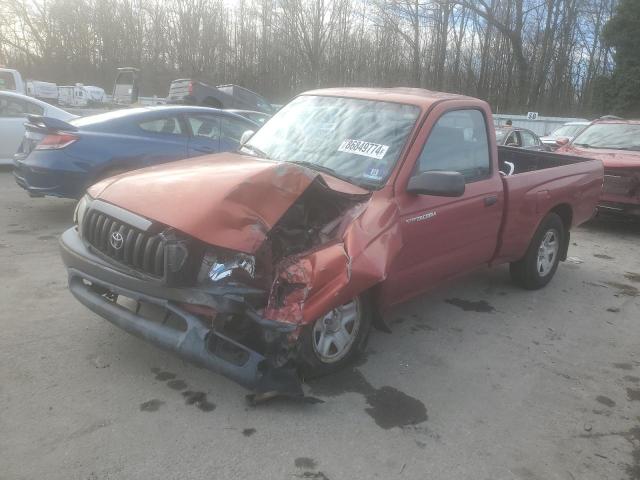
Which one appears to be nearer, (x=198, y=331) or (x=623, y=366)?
(x=198, y=331)

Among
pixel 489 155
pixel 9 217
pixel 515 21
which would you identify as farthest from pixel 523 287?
pixel 515 21

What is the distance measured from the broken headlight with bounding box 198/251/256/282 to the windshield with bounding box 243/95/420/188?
109 cm

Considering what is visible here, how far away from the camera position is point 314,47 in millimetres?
31188

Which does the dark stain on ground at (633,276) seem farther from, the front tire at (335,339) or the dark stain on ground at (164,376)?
the dark stain on ground at (164,376)

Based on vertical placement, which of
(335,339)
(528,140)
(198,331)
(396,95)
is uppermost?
(396,95)

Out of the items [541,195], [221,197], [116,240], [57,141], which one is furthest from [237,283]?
[57,141]

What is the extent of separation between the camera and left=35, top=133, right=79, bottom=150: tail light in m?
6.69

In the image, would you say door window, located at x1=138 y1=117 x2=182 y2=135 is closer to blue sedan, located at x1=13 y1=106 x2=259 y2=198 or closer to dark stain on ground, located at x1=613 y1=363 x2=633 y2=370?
blue sedan, located at x1=13 y1=106 x2=259 y2=198

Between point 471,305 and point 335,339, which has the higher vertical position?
point 335,339

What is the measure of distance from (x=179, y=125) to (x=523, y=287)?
495 cm

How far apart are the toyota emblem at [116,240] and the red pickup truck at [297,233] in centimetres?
1

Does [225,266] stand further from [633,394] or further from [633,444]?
[633,394]

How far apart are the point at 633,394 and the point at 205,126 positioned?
622 centimetres

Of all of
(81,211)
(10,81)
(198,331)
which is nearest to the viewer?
(198,331)
